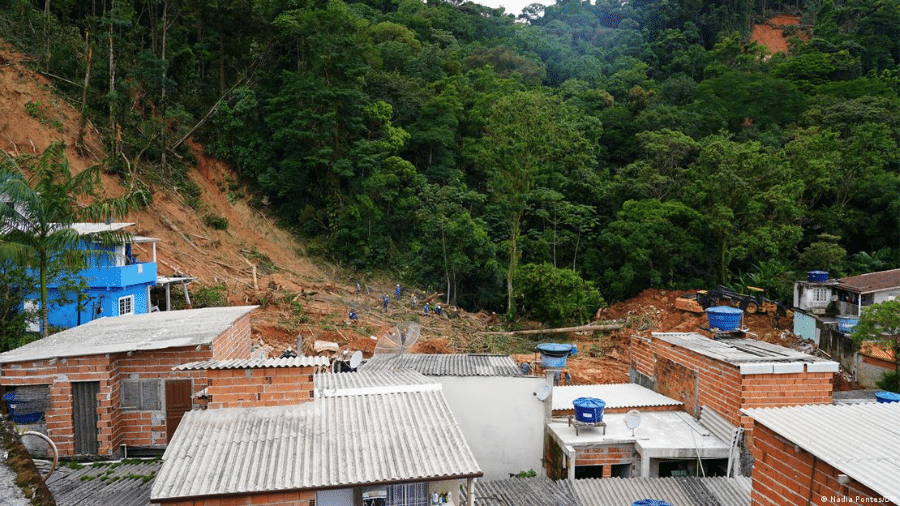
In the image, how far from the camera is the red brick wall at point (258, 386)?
772cm

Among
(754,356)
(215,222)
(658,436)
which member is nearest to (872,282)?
(754,356)

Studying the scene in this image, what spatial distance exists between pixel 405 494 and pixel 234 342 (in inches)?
246

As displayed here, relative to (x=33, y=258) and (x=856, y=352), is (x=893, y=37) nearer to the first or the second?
(x=856, y=352)

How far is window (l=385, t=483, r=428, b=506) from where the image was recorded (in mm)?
6527

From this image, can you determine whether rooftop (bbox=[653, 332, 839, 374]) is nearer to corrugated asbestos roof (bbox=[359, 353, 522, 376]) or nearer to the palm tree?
corrugated asbestos roof (bbox=[359, 353, 522, 376])

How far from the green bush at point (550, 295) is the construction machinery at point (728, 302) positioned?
5328mm

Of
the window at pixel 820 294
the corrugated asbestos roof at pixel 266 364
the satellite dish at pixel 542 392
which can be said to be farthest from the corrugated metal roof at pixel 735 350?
the window at pixel 820 294

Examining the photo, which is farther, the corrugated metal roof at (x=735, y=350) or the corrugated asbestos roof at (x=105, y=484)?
the corrugated metal roof at (x=735, y=350)

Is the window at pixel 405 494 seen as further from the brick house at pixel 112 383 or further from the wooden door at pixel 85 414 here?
the wooden door at pixel 85 414

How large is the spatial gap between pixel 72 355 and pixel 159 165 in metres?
19.9

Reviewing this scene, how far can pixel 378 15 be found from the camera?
4419 centimetres

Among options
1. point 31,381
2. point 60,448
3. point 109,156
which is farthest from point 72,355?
point 109,156

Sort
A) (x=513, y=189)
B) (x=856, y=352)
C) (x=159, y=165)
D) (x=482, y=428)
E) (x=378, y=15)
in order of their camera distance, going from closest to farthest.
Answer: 1. (x=482, y=428)
2. (x=856, y=352)
3. (x=159, y=165)
4. (x=513, y=189)
5. (x=378, y=15)

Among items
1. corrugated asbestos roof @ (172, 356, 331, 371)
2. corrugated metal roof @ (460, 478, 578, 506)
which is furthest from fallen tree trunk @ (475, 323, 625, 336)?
corrugated asbestos roof @ (172, 356, 331, 371)
